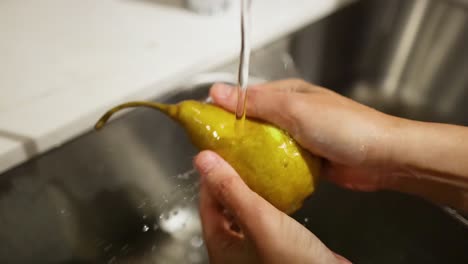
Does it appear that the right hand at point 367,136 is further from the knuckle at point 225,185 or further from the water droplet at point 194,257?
the water droplet at point 194,257

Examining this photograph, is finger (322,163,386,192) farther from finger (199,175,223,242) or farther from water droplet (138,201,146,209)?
water droplet (138,201,146,209)

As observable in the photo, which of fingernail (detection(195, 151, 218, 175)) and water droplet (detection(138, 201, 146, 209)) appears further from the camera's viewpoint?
water droplet (detection(138, 201, 146, 209))

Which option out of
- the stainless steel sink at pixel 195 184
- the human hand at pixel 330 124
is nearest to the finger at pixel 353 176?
the human hand at pixel 330 124

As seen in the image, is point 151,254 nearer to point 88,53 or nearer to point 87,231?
point 87,231

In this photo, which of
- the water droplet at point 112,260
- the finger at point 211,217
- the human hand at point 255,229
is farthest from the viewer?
the water droplet at point 112,260

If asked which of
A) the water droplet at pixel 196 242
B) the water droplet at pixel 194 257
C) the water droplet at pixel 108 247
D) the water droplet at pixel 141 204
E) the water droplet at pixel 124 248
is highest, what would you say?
the water droplet at pixel 141 204

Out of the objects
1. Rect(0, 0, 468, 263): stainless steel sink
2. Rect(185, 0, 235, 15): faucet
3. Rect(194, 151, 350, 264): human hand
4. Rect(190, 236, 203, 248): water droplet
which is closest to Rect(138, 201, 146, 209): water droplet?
Rect(0, 0, 468, 263): stainless steel sink

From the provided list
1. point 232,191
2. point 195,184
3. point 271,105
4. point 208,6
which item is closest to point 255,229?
point 232,191

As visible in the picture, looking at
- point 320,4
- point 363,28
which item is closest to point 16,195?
point 320,4
